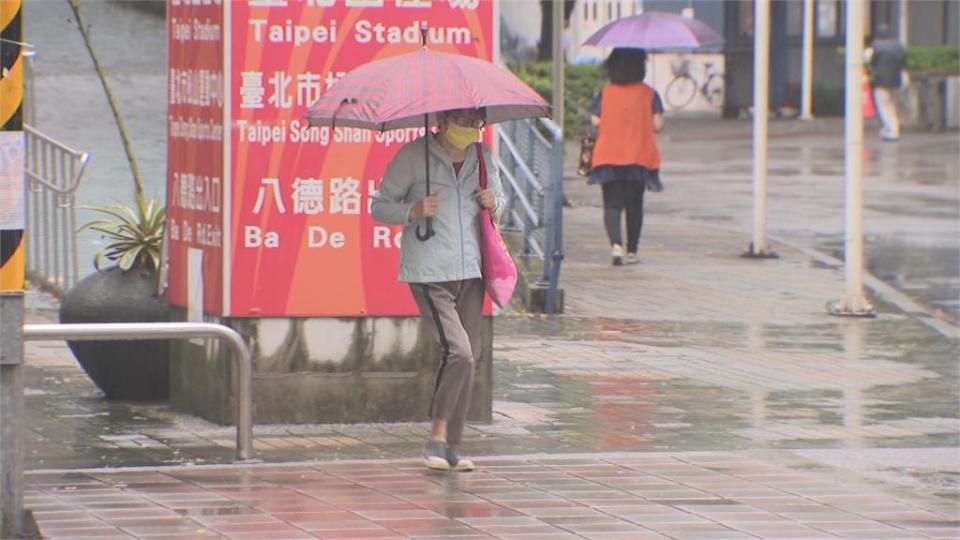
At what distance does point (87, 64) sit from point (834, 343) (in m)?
7.79

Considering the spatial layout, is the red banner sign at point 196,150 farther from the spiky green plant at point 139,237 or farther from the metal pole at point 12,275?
the metal pole at point 12,275

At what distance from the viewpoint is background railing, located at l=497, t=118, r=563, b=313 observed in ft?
46.3

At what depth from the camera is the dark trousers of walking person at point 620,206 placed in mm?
16656

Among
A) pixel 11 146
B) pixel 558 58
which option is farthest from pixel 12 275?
pixel 558 58

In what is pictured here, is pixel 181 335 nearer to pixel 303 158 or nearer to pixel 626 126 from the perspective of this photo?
pixel 303 158

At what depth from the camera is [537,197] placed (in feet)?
51.5

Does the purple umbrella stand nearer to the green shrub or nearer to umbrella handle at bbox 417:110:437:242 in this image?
the green shrub

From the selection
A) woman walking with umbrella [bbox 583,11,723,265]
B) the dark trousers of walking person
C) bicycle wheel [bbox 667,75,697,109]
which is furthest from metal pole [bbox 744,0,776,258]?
bicycle wheel [bbox 667,75,697,109]

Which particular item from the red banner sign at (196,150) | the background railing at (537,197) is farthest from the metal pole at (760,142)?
the red banner sign at (196,150)

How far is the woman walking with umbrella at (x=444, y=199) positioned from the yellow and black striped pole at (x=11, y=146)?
162 cm

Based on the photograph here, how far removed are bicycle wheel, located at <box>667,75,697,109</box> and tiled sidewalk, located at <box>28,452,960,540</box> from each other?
108 ft

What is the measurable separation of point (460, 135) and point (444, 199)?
0.91 feet

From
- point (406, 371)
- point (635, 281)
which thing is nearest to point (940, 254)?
point (635, 281)

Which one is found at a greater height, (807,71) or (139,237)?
(807,71)
